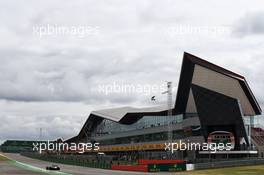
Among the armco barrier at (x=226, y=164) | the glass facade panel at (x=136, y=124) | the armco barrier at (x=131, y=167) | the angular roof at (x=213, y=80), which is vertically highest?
the angular roof at (x=213, y=80)

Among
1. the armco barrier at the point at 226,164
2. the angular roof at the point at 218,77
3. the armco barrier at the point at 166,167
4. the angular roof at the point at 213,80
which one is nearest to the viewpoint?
the armco barrier at the point at 166,167

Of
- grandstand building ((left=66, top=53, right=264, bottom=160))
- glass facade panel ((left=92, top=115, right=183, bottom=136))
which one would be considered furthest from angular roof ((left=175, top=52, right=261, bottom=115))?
glass facade panel ((left=92, top=115, right=183, bottom=136))

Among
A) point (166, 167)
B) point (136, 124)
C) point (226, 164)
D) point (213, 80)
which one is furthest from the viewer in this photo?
point (136, 124)

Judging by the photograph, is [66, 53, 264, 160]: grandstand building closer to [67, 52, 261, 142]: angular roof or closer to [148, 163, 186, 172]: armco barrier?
[67, 52, 261, 142]: angular roof

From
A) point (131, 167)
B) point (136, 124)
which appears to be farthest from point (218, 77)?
point (136, 124)

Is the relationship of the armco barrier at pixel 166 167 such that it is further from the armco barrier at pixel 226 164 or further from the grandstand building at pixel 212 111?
the grandstand building at pixel 212 111

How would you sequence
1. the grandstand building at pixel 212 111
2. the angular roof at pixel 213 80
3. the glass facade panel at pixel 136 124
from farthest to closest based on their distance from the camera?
the glass facade panel at pixel 136 124 → the angular roof at pixel 213 80 → the grandstand building at pixel 212 111

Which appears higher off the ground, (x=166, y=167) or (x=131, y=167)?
(x=166, y=167)

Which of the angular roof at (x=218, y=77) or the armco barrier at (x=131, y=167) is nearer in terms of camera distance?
the armco barrier at (x=131, y=167)

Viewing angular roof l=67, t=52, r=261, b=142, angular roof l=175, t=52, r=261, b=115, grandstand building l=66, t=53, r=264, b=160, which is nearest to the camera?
grandstand building l=66, t=53, r=264, b=160

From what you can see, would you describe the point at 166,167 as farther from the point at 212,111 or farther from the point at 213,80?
the point at 213,80

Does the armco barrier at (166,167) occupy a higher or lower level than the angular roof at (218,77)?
lower

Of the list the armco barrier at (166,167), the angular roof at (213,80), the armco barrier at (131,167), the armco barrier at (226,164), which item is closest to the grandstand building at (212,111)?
the angular roof at (213,80)

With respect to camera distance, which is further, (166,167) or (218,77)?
(218,77)
